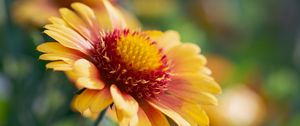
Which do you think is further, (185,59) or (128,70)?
(185,59)

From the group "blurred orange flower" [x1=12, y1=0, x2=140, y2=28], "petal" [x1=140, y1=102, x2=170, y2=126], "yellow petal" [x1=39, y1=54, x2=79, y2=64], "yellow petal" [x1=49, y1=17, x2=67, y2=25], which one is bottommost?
"petal" [x1=140, y1=102, x2=170, y2=126]

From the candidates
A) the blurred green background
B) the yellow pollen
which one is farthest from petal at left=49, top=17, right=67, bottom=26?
the blurred green background

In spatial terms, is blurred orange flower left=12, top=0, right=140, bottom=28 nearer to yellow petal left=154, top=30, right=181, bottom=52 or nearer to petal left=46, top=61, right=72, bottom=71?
yellow petal left=154, top=30, right=181, bottom=52

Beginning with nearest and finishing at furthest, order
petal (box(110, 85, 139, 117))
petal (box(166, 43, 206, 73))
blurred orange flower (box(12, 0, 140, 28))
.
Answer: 1. petal (box(110, 85, 139, 117))
2. petal (box(166, 43, 206, 73))
3. blurred orange flower (box(12, 0, 140, 28))

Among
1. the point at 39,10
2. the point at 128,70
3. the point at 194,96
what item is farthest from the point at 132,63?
the point at 39,10

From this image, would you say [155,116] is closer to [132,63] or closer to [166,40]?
[132,63]

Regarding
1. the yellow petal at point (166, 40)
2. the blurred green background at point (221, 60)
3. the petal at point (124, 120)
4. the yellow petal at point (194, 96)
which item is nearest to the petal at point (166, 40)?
the yellow petal at point (166, 40)
